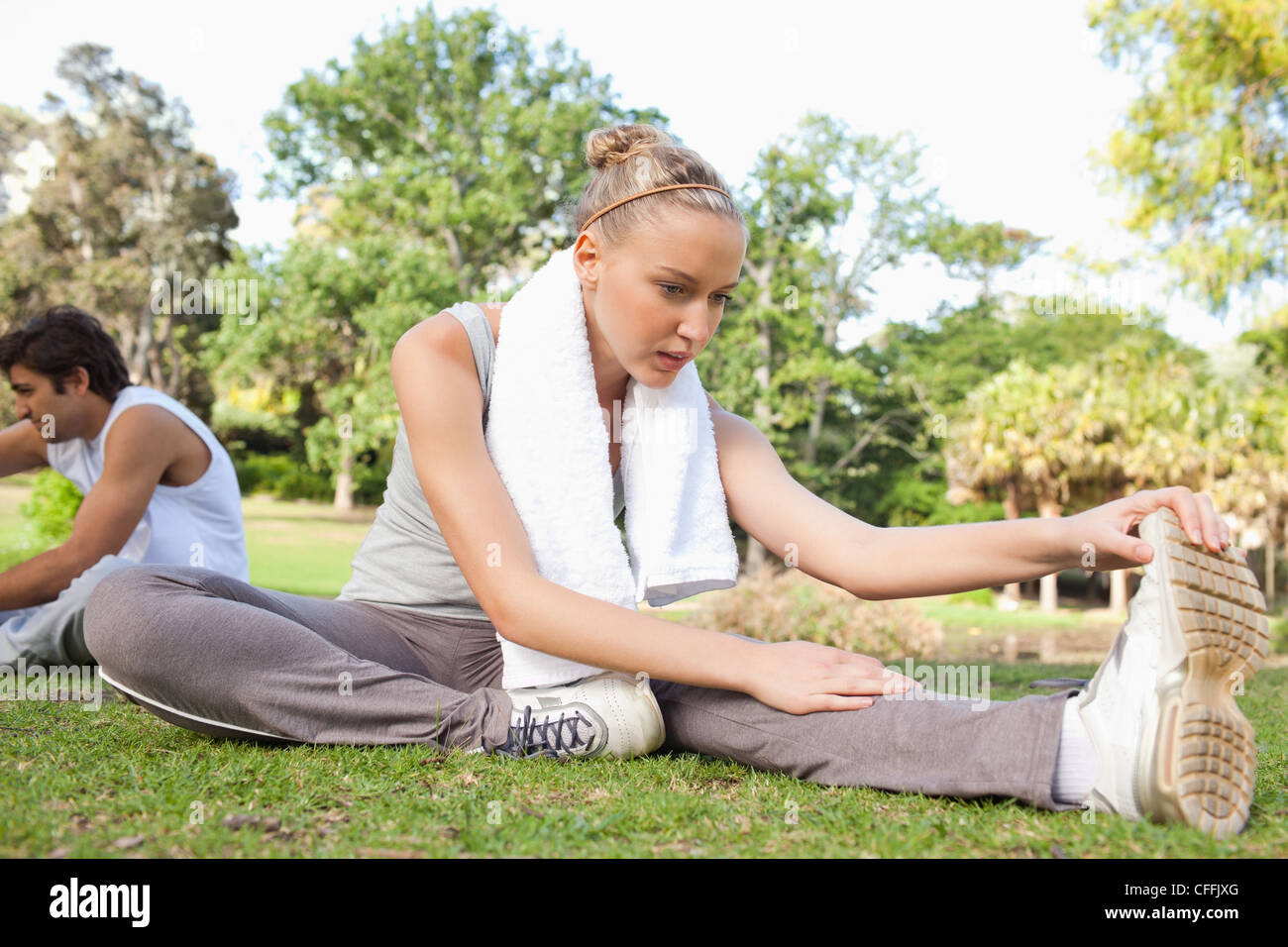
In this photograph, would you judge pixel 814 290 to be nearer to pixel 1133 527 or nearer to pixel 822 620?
pixel 822 620

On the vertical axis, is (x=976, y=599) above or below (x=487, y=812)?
below

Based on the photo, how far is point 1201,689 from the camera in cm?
175

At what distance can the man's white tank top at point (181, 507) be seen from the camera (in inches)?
151

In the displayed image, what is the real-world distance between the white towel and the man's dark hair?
83.7 inches

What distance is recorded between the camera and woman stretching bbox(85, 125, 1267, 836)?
1.82 metres

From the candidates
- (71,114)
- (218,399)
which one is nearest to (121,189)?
(71,114)

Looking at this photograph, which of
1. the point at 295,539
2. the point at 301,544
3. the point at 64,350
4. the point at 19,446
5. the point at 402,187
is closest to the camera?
the point at 64,350

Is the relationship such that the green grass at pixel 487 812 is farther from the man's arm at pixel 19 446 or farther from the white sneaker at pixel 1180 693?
the man's arm at pixel 19 446

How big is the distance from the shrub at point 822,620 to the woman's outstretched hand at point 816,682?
7417mm

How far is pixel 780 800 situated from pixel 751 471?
0.94m

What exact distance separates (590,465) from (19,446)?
3016mm

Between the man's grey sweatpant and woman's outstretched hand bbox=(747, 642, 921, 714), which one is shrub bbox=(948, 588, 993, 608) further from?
woman's outstretched hand bbox=(747, 642, 921, 714)

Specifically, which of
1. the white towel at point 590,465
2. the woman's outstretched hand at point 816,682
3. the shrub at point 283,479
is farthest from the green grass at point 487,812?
the shrub at point 283,479

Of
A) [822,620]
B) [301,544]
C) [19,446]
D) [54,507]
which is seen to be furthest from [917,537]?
[301,544]
